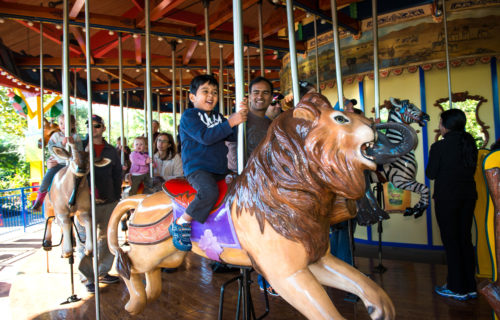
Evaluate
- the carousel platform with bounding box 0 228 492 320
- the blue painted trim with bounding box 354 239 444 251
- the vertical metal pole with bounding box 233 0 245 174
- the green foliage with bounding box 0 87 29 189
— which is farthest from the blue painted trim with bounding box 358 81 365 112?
the green foliage with bounding box 0 87 29 189

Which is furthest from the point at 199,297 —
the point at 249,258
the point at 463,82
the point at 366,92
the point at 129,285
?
the point at 463,82

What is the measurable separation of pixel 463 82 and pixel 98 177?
4663mm

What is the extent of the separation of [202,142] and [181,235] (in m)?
0.47

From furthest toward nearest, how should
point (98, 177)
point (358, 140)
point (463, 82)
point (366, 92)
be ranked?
point (366, 92) < point (463, 82) < point (98, 177) < point (358, 140)

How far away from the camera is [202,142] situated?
1612 millimetres

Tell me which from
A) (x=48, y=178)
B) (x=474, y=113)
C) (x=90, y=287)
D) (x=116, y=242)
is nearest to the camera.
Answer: (x=116, y=242)

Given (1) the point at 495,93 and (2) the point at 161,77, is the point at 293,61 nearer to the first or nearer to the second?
(1) the point at 495,93

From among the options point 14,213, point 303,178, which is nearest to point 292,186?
point 303,178

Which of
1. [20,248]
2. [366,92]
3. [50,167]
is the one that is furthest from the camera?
[20,248]

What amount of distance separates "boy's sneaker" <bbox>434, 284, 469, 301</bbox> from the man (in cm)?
307

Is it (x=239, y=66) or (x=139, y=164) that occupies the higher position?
(x=239, y=66)

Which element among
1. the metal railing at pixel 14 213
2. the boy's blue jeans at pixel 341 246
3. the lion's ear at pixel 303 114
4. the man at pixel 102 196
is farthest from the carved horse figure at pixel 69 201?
the metal railing at pixel 14 213

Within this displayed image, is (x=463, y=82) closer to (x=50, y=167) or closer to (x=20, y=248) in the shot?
(x=50, y=167)

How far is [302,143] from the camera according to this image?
4.11ft
